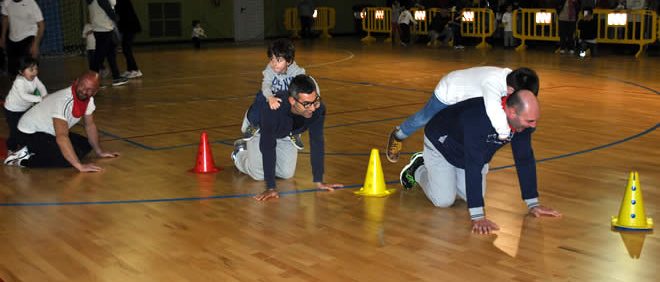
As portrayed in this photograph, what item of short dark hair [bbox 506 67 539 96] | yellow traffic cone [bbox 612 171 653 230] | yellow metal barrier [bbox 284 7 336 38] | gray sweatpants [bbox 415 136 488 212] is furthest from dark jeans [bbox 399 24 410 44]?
yellow traffic cone [bbox 612 171 653 230]

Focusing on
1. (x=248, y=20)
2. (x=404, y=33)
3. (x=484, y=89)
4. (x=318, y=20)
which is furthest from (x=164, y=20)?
(x=484, y=89)

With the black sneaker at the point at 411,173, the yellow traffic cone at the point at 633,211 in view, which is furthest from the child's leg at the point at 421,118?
the yellow traffic cone at the point at 633,211

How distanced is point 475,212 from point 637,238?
3.10 ft

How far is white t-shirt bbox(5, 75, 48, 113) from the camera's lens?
761 centimetres

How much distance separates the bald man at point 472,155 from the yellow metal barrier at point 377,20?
63.5 ft

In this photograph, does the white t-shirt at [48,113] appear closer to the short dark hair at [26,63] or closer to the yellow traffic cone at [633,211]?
the short dark hair at [26,63]

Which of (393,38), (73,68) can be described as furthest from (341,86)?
(393,38)

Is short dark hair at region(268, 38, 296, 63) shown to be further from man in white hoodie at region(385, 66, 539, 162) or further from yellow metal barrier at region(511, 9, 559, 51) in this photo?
yellow metal barrier at region(511, 9, 559, 51)

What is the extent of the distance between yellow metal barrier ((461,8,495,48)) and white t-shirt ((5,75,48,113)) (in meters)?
15.2

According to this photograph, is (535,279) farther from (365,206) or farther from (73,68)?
(73,68)

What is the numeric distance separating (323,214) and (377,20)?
20.4 meters

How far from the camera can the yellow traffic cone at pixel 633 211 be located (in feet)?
16.5

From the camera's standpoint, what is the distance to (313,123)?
6.02 m

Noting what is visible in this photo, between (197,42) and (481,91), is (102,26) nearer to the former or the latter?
(481,91)
